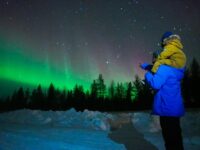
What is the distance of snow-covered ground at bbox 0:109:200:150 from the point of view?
5.89 metres

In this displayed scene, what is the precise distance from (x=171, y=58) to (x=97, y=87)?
93373 mm

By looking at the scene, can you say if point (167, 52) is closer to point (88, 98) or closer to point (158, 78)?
point (158, 78)

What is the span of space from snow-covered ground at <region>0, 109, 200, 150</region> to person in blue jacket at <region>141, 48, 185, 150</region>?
2.40 m

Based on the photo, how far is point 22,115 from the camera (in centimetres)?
1485

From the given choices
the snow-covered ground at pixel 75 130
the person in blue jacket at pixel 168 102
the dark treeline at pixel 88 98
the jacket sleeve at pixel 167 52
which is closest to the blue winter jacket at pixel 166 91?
the person in blue jacket at pixel 168 102

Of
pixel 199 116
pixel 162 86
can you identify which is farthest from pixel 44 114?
pixel 162 86

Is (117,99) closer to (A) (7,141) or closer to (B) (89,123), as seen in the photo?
(B) (89,123)

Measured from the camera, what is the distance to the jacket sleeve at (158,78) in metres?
3.79

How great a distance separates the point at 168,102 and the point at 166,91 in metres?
0.17

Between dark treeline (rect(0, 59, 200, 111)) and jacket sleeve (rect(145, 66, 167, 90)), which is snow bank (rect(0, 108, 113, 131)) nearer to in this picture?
jacket sleeve (rect(145, 66, 167, 90))

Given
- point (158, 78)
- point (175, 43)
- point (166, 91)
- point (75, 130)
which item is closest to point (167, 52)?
point (175, 43)

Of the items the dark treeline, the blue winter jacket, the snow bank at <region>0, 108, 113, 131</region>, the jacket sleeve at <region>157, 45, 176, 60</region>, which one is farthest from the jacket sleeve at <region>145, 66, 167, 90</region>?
the dark treeline

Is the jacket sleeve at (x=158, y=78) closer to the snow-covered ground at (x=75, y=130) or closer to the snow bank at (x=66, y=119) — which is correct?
the snow-covered ground at (x=75, y=130)

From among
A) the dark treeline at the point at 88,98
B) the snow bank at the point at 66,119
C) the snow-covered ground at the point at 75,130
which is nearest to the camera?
the snow-covered ground at the point at 75,130
